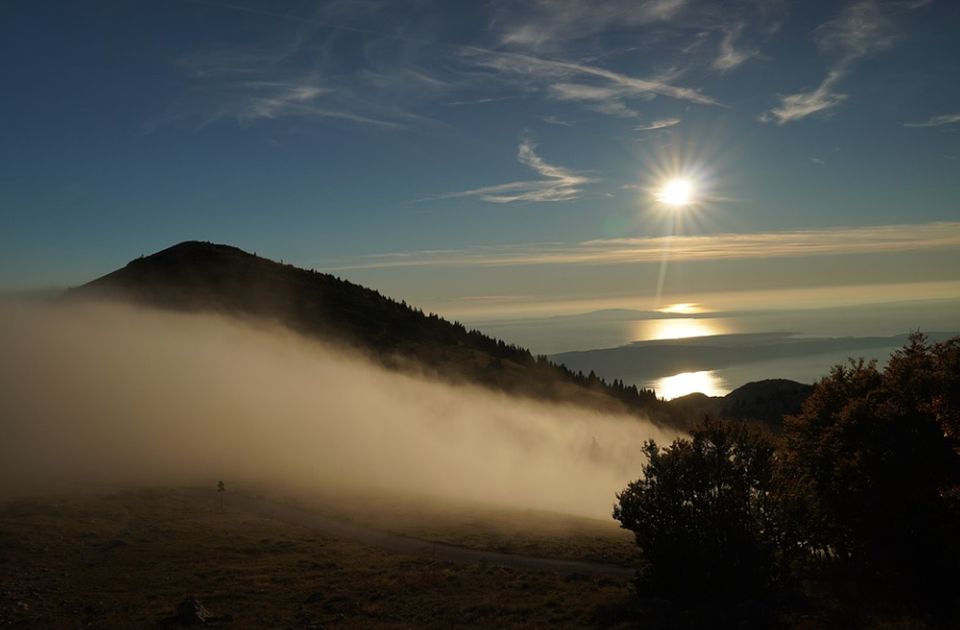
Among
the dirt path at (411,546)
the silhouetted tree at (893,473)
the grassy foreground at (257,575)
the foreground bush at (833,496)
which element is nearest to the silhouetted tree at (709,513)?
the foreground bush at (833,496)

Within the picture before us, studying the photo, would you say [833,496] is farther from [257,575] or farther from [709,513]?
[257,575]

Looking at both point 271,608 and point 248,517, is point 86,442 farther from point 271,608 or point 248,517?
point 271,608

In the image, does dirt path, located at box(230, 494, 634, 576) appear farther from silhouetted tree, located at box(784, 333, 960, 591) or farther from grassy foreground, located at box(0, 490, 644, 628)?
silhouetted tree, located at box(784, 333, 960, 591)

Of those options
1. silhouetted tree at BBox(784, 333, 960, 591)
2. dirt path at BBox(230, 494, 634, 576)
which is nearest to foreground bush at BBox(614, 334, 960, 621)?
silhouetted tree at BBox(784, 333, 960, 591)

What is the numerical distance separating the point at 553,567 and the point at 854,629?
85.1 ft

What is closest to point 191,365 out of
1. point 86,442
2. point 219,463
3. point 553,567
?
point 86,442

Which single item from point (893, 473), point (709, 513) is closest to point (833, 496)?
point (893, 473)

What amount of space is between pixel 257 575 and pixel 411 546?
16.1 meters

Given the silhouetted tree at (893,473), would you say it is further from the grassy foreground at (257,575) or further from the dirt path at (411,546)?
the dirt path at (411,546)

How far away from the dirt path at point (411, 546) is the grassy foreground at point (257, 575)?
190 centimetres

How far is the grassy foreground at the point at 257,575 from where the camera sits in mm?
35000

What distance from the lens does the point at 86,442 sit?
106750 mm

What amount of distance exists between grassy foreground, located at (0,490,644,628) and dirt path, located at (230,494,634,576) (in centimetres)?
190

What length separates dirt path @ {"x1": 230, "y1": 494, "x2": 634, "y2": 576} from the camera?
48844mm
